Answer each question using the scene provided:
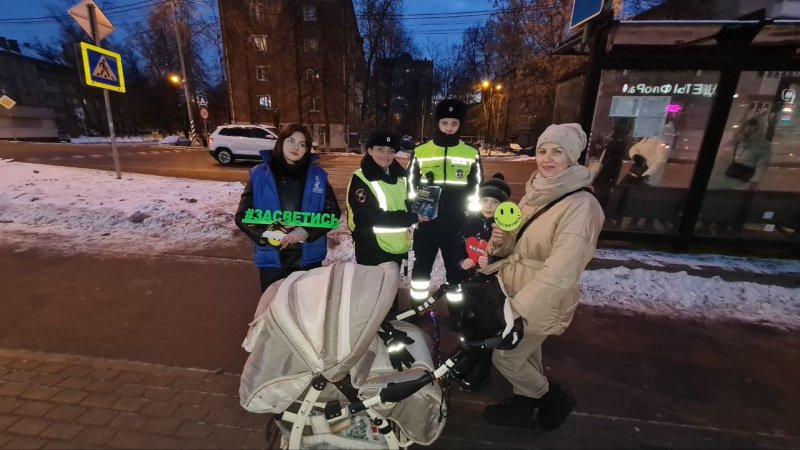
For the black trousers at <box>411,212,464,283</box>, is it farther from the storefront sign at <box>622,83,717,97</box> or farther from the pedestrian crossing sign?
the pedestrian crossing sign

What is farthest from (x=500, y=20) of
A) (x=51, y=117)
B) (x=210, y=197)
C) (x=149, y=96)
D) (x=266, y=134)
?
(x=51, y=117)

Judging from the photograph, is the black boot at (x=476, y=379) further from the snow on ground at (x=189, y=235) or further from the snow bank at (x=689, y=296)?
the snow bank at (x=689, y=296)

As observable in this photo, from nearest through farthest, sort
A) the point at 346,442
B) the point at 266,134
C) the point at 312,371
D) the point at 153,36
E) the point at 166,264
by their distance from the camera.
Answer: the point at 312,371 → the point at 346,442 → the point at 166,264 → the point at 266,134 → the point at 153,36

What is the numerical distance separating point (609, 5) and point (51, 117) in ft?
196

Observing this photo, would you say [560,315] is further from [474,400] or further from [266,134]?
[266,134]

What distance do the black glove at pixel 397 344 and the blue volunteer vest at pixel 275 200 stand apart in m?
1.23

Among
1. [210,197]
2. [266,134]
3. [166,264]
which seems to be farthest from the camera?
[266,134]

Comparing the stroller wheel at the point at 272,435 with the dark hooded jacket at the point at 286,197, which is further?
the dark hooded jacket at the point at 286,197

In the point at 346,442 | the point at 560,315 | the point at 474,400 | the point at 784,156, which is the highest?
the point at 784,156

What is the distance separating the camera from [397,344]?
6.88ft

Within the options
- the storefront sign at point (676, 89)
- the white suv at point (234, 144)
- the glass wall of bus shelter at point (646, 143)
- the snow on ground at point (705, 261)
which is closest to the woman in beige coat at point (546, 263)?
the snow on ground at point (705, 261)

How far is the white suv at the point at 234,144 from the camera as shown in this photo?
16.3m

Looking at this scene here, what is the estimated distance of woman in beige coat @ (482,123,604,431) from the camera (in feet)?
6.51

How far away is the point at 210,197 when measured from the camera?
870 centimetres
